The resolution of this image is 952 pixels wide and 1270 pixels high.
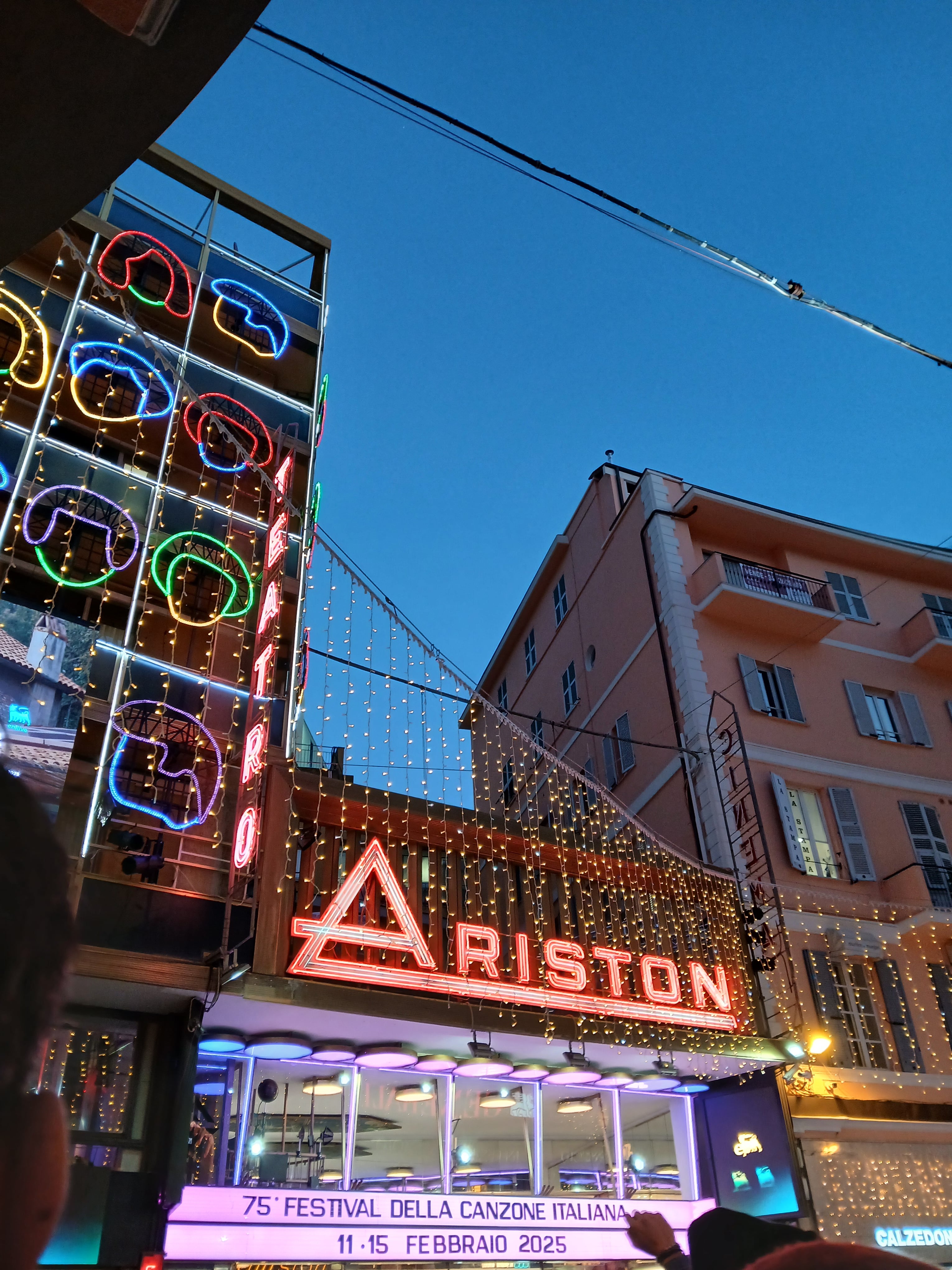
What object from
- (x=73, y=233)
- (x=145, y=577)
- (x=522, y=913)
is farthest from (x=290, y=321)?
(x=522, y=913)

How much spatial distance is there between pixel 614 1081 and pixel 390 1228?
3.28 m

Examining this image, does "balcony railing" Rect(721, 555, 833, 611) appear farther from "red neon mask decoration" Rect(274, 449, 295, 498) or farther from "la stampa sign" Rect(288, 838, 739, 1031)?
"red neon mask decoration" Rect(274, 449, 295, 498)

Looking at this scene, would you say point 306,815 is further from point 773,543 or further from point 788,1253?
point 773,543

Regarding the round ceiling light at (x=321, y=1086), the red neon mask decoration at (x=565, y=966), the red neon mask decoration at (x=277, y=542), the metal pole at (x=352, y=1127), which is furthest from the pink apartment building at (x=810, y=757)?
Answer: the round ceiling light at (x=321, y=1086)

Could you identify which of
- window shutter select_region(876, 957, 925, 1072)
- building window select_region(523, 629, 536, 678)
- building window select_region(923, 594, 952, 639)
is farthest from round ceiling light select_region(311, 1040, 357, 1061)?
building window select_region(523, 629, 536, 678)

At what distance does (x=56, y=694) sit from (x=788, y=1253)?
8322 millimetres

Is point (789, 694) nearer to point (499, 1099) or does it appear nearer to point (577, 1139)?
point (577, 1139)

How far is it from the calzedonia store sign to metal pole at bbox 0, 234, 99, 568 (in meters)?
6.87

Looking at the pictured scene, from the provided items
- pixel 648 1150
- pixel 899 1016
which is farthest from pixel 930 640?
pixel 648 1150

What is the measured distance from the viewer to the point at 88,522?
10.9 meters

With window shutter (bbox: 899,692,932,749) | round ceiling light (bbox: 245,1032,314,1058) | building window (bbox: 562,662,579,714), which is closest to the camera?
round ceiling light (bbox: 245,1032,314,1058)

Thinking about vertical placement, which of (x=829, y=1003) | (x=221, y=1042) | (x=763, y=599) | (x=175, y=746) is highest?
(x=763, y=599)

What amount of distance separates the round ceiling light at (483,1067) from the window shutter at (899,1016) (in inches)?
254

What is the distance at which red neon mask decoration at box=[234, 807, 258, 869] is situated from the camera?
353 inches
